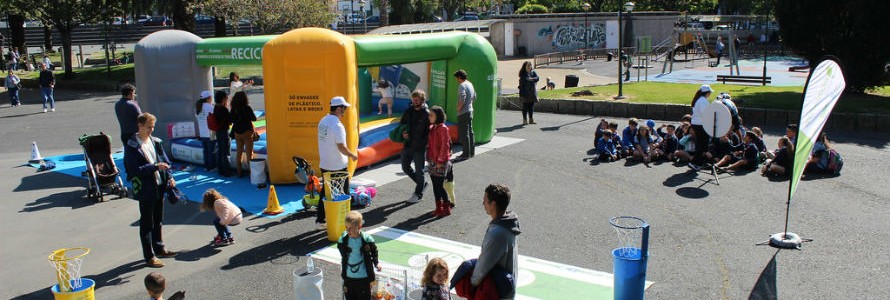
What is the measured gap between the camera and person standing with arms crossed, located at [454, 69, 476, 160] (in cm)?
1280

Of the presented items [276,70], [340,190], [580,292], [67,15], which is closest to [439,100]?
[276,70]

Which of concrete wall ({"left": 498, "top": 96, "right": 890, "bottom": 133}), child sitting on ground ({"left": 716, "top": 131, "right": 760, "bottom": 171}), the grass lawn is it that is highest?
the grass lawn

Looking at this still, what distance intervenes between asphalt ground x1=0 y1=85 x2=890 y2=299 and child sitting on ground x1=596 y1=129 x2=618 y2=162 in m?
0.42

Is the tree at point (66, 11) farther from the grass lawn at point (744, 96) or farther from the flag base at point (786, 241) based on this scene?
the flag base at point (786, 241)

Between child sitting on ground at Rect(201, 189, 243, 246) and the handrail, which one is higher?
the handrail

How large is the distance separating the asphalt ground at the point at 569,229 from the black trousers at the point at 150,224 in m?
0.27

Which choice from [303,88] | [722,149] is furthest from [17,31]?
[722,149]

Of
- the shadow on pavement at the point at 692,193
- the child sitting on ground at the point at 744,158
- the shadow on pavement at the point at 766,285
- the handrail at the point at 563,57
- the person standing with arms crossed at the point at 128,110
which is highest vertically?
the handrail at the point at 563,57

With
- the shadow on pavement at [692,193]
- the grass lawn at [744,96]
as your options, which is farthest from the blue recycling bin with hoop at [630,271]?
the grass lawn at [744,96]

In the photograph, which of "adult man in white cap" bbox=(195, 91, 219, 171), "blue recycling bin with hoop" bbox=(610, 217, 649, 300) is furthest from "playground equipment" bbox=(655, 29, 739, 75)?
"blue recycling bin with hoop" bbox=(610, 217, 649, 300)

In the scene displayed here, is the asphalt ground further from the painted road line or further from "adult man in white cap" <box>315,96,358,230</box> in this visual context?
"adult man in white cap" <box>315,96,358,230</box>

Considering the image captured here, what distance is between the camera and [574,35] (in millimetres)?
44031

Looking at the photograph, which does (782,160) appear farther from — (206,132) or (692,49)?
(692,49)

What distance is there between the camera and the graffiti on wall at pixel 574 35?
142ft
